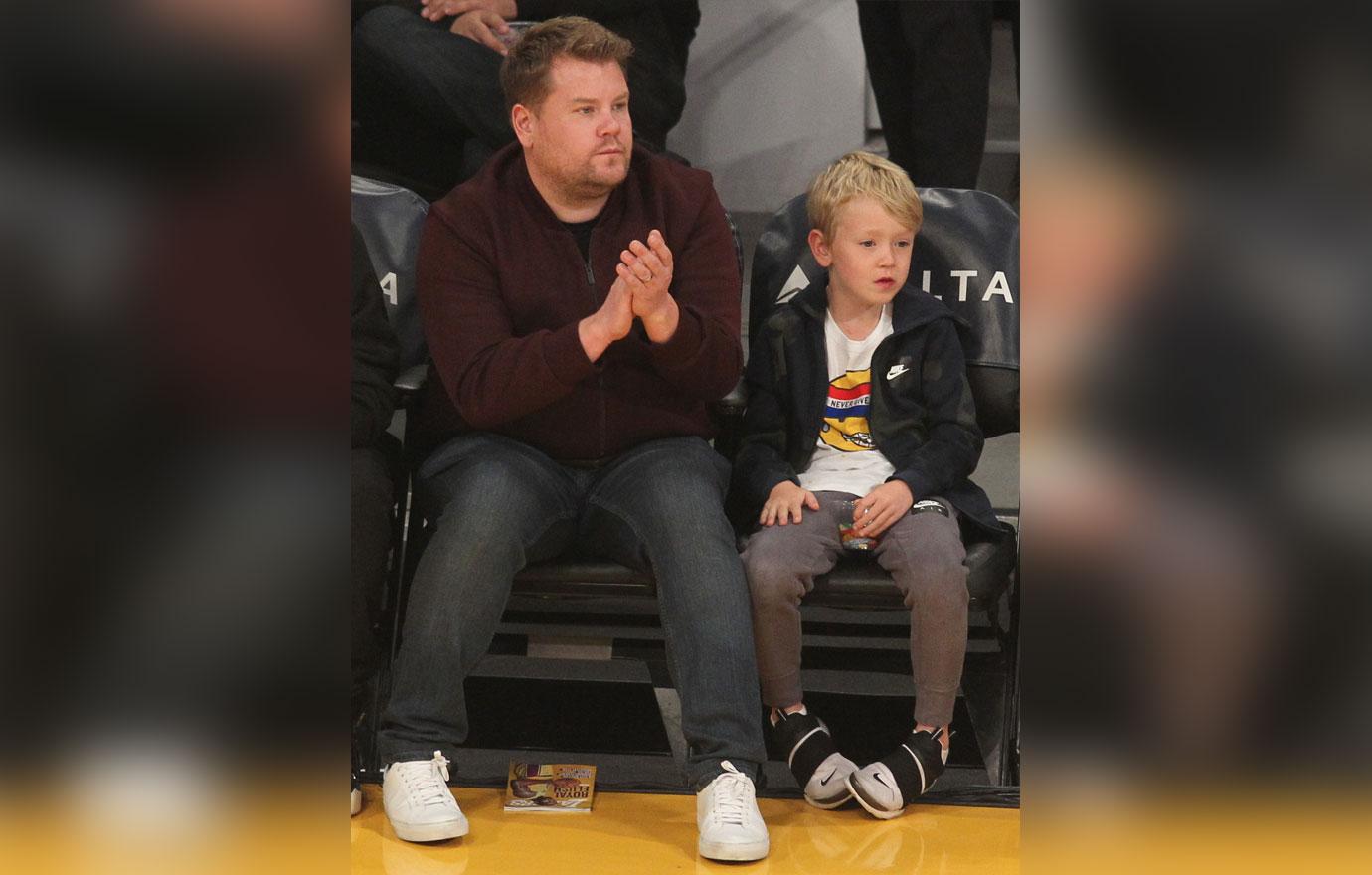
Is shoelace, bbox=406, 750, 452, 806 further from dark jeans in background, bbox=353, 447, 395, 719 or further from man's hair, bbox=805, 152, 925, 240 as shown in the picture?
man's hair, bbox=805, 152, 925, 240

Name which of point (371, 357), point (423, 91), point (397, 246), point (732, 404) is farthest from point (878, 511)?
point (423, 91)

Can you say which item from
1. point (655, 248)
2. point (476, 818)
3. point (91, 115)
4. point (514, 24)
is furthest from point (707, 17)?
point (91, 115)

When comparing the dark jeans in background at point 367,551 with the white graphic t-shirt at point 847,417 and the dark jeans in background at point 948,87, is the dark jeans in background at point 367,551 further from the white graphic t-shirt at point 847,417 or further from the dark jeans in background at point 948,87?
the dark jeans in background at point 948,87

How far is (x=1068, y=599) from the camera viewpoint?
51 centimetres

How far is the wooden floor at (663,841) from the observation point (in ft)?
6.50

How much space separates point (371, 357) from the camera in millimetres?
2375

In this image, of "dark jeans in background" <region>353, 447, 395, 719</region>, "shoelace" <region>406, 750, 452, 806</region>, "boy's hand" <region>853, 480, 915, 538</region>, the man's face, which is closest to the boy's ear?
the man's face

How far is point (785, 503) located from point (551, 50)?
0.85 meters

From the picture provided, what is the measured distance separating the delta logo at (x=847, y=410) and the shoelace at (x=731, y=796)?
65 cm

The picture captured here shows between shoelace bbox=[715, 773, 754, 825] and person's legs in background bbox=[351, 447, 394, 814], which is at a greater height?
person's legs in background bbox=[351, 447, 394, 814]

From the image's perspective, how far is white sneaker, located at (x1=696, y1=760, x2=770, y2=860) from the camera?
1976mm

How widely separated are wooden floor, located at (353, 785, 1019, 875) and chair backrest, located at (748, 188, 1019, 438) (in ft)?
2.48

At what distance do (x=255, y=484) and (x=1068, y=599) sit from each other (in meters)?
0.29

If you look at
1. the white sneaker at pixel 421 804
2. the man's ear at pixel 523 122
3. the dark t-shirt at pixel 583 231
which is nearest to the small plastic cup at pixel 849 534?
the dark t-shirt at pixel 583 231
